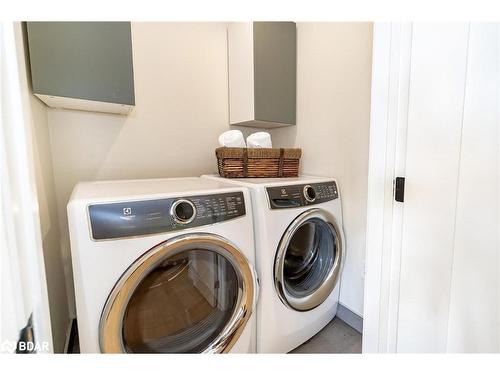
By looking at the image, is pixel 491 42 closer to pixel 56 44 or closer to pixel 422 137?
pixel 422 137

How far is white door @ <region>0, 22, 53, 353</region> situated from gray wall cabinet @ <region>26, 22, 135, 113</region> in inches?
25.6

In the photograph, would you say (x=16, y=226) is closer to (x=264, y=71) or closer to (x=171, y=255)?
(x=171, y=255)

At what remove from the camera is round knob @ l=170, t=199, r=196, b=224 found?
83 centimetres

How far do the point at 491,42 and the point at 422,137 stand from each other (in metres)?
0.25

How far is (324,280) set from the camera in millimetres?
1350

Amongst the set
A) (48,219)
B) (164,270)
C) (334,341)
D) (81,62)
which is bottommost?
(334,341)

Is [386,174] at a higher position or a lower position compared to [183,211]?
higher

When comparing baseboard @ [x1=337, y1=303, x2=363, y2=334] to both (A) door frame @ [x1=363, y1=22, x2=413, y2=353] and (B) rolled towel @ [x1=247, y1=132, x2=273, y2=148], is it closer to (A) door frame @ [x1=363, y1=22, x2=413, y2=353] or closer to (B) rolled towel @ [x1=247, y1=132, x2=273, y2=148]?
(A) door frame @ [x1=363, y1=22, x2=413, y2=353]

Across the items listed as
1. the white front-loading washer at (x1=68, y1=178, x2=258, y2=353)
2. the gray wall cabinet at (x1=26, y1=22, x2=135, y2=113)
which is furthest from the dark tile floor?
the gray wall cabinet at (x1=26, y1=22, x2=135, y2=113)

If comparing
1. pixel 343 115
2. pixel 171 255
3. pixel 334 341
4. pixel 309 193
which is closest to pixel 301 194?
pixel 309 193

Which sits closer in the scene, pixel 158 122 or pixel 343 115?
pixel 343 115

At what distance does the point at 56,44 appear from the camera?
96 cm

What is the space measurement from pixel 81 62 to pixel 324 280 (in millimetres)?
1596
